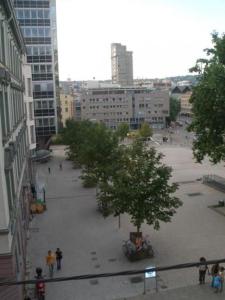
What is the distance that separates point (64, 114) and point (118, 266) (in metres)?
104

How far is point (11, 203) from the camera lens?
51.6ft

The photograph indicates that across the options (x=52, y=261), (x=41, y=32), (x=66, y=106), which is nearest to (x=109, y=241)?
(x=52, y=261)

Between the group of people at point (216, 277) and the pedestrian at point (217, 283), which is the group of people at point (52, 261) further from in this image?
the pedestrian at point (217, 283)

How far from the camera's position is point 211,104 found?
27953mm

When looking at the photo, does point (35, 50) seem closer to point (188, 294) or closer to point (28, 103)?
point (28, 103)

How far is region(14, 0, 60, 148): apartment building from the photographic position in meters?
58.8

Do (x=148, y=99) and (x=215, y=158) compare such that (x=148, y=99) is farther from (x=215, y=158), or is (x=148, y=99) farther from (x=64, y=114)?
(x=215, y=158)

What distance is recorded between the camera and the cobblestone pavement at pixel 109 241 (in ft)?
56.8

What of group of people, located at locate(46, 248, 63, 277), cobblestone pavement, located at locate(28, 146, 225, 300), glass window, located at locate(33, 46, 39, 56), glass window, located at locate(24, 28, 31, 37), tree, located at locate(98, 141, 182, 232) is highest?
glass window, located at locate(24, 28, 31, 37)

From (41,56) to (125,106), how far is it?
6536cm

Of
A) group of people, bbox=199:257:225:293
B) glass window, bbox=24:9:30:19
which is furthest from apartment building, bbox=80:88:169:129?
group of people, bbox=199:257:225:293

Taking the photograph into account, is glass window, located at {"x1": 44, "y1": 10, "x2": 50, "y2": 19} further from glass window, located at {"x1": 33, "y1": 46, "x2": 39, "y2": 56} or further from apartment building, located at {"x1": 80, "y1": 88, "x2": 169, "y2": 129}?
apartment building, located at {"x1": 80, "y1": 88, "x2": 169, "y2": 129}

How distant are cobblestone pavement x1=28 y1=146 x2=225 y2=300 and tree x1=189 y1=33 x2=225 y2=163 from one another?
15.3 feet

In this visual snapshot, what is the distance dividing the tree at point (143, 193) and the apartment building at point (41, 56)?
4324 cm
